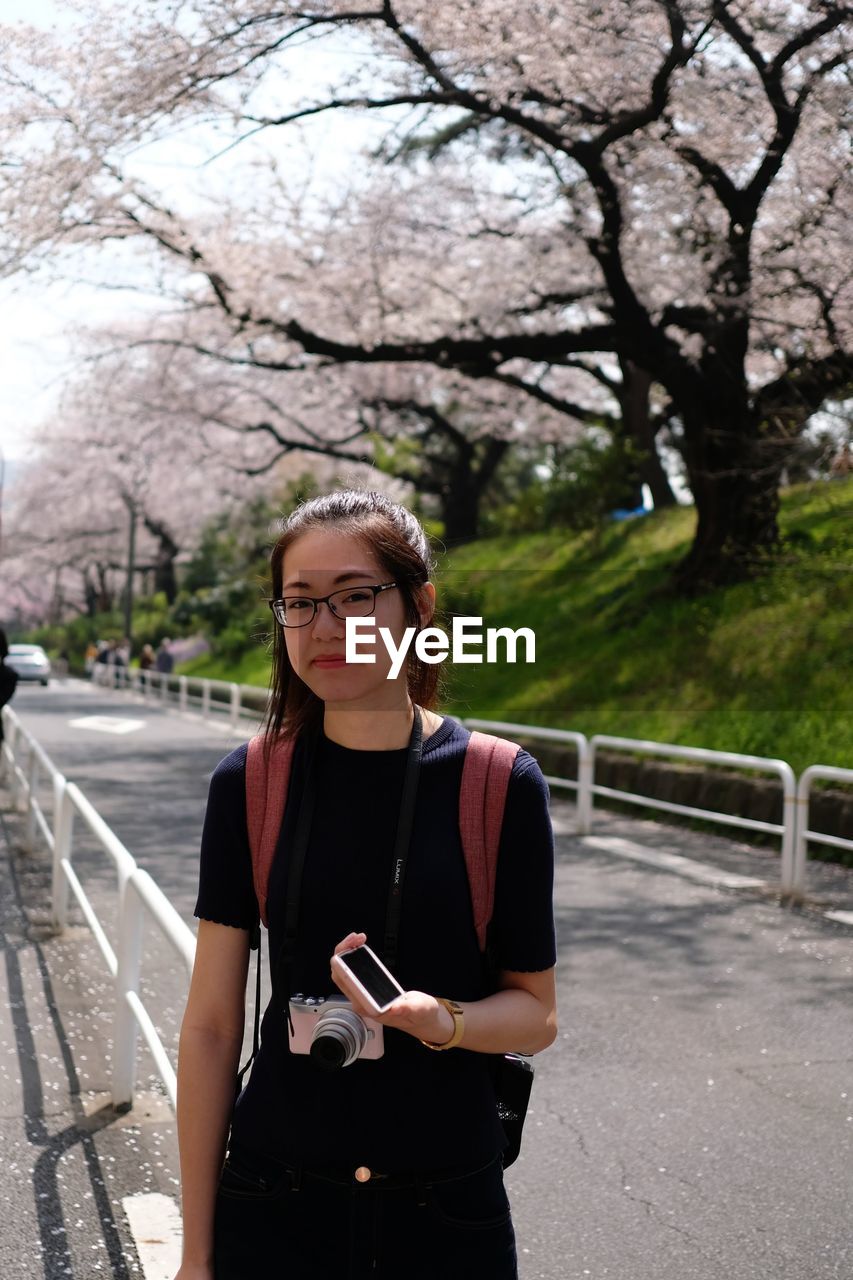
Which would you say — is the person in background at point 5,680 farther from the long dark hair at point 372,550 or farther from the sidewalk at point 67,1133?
the long dark hair at point 372,550

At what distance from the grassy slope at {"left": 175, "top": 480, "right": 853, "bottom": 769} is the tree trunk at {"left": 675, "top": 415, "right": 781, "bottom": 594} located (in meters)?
0.40

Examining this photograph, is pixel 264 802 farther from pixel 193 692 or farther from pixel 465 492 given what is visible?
pixel 465 492

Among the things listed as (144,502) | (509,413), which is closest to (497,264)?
(509,413)

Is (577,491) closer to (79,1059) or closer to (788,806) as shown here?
(788,806)

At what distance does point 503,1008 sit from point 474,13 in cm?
1295

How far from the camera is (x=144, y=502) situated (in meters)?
51.3

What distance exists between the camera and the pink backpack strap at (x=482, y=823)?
5.98ft

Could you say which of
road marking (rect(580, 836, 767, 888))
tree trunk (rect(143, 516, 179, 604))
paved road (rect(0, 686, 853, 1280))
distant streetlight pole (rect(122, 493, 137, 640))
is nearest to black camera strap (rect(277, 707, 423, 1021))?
paved road (rect(0, 686, 853, 1280))

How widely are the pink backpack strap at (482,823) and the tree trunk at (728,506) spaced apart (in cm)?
1621

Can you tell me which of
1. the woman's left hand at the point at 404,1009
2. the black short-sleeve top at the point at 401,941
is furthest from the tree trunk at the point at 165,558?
→ the woman's left hand at the point at 404,1009

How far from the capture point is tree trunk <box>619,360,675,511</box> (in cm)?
2564

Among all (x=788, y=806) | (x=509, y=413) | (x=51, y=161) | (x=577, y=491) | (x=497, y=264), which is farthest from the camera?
(x=509, y=413)

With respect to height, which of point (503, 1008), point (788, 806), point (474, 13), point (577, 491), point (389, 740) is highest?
point (474, 13)

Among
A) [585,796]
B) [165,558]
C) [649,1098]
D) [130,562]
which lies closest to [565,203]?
[585,796]
